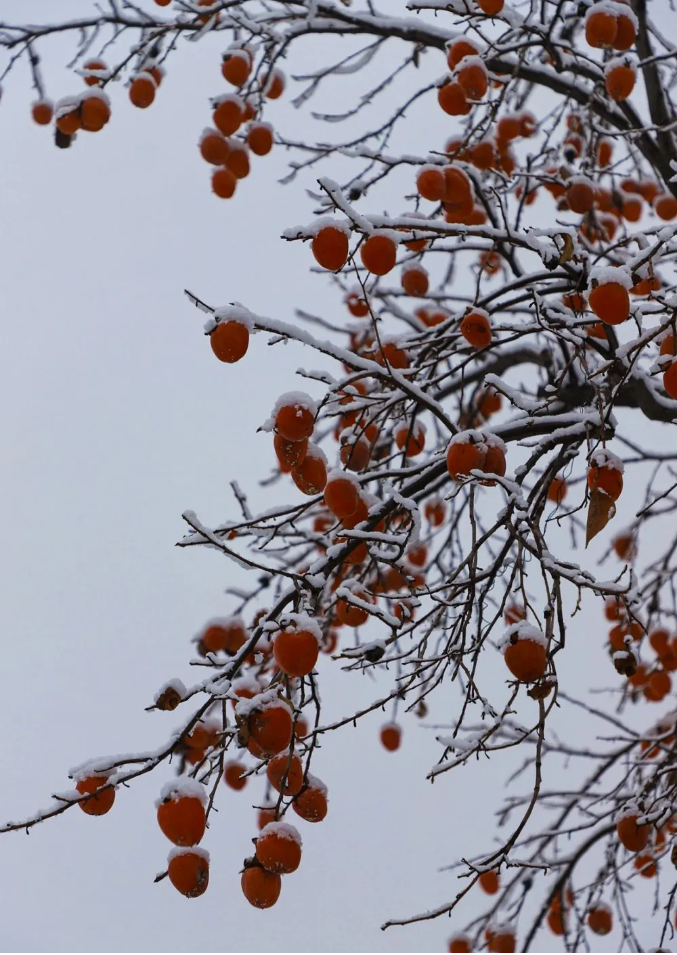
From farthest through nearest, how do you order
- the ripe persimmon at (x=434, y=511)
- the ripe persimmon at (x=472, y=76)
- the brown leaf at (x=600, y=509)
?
1. the ripe persimmon at (x=434, y=511)
2. the ripe persimmon at (x=472, y=76)
3. the brown leaf at (x=600, y=509)

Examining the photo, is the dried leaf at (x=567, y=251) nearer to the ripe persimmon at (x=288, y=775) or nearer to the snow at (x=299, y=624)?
the snow at (x=299, y=624)

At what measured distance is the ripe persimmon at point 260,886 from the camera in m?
1.67

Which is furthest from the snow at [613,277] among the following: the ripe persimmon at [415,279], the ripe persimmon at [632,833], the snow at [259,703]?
the ripe persimmon at [632,833]

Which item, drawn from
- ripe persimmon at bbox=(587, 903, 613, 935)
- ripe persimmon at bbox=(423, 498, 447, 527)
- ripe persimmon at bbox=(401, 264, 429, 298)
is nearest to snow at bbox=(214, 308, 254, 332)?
ripe persimmon at bbox=(401, 264, 429, 298)

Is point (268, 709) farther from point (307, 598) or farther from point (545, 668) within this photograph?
point (545, 668)

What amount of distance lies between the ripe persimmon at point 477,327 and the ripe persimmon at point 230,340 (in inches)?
24.9

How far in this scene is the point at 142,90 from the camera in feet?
11.6

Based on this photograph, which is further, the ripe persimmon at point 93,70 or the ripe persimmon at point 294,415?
the ripe persimmon at point 93,70

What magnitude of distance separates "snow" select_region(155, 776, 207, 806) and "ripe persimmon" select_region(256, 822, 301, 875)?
5.6 inches

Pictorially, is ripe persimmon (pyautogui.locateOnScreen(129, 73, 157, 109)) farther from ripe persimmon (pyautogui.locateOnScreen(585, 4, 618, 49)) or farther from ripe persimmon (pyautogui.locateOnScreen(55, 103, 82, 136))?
ripe persimmon (pyautogui.locateOnScreen(585, 4, 618, 49))

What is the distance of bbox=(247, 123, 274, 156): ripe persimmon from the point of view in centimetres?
355

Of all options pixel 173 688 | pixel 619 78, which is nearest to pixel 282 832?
pixel 173 688

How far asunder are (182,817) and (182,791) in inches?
2.1

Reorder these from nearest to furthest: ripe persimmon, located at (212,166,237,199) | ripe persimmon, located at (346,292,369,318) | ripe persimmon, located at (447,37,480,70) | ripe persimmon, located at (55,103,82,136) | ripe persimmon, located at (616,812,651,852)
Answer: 1. ripe persimmon, located at (616,812,651,852)
2. ripe persimmon, located at (447,37,480,70)
3. ripe persimmon, located at (55,103,82,136)
4. ripe persimmon, located at (212,166,237,199)
5. ripe persimmon, located at (346,292,369,318)
